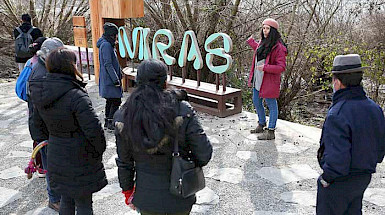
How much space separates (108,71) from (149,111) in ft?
11.5

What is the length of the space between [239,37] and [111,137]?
14.2ft

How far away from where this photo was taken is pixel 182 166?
2.42 m

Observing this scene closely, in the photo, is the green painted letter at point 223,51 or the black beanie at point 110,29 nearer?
the black beanie at point 110,29

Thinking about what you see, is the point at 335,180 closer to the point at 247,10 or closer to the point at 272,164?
the point at 272,164

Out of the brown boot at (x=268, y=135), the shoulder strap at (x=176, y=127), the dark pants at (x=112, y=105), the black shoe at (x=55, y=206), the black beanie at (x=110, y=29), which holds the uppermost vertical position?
the black beanie at (x=110, y=29)

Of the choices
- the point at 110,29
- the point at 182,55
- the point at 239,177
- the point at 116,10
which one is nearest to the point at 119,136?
the point at 239,177

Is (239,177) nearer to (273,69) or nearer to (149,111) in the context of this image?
(273,69)

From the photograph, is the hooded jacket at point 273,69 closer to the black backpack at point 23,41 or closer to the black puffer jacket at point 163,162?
the black puffer jacket at point 163,162

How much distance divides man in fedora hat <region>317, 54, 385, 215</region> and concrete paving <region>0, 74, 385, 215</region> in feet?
3.70

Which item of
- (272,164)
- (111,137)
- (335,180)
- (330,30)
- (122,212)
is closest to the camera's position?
(335,180)

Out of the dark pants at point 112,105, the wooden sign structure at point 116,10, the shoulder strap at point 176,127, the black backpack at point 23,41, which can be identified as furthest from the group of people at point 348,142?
the black backpack at point 23,41

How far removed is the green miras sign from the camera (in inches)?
255

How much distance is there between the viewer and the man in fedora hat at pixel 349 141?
2582 mm

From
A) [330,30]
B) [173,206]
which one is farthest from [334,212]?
[330,30]
